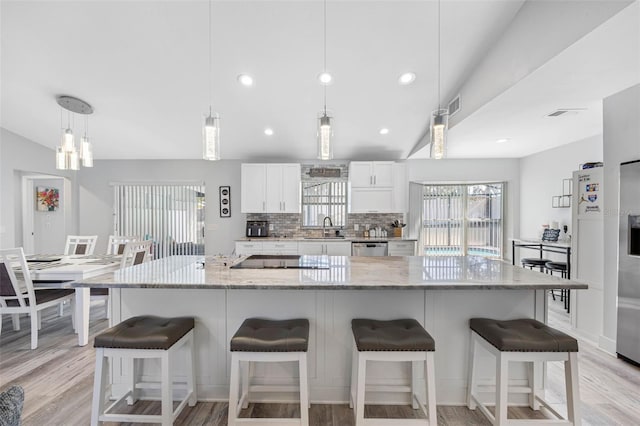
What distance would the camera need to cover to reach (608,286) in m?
2.67

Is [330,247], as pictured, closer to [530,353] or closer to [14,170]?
[530,353]

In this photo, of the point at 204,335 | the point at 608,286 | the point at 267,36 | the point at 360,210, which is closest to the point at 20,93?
the point at 267,36

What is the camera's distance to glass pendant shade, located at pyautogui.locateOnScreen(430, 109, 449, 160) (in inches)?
81.0

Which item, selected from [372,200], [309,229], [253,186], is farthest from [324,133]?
[309,229]

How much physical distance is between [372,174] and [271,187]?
1783 mm

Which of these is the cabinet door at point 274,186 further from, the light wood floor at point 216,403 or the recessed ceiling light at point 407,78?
the light wood floor at point 216,403

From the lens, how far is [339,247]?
474cm

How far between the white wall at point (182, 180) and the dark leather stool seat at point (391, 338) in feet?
13.6

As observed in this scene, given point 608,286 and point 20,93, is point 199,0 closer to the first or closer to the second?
point 20,93

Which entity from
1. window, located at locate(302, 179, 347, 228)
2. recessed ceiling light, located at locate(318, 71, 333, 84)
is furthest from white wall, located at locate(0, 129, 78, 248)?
recessed ceiling light, located at locate(318, 71, 333, 84)

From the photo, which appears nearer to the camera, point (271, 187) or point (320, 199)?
point (271, 187)

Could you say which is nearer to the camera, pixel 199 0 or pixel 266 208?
Answer: pixel 199 0

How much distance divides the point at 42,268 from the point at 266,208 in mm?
2905

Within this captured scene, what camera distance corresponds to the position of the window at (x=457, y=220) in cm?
551
